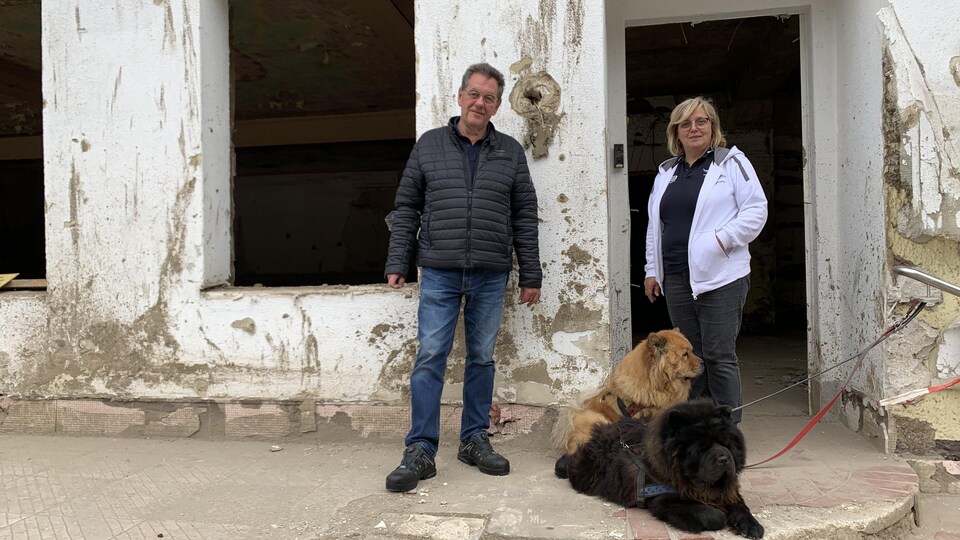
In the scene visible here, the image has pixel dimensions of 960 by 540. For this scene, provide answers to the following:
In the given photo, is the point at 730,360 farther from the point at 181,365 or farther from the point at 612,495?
the point at 181,365

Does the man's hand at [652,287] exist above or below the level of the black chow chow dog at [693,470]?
above

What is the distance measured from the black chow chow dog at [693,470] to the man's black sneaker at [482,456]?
2.58 feet

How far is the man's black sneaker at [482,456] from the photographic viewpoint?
3.32 m

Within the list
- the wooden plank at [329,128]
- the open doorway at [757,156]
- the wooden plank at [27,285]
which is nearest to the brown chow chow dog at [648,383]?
the wooden plank at [27,285]

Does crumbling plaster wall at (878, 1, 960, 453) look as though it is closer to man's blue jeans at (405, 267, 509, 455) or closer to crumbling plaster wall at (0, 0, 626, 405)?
crumbling plaster wall at (0, 0, 626, 405)

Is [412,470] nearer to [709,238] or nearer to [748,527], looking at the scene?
[748,527]

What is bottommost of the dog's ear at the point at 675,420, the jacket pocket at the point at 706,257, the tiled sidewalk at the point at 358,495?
the tiled sidewalk at the point at 358,495

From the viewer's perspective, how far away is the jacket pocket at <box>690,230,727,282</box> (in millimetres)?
3195

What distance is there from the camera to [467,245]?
3236mm

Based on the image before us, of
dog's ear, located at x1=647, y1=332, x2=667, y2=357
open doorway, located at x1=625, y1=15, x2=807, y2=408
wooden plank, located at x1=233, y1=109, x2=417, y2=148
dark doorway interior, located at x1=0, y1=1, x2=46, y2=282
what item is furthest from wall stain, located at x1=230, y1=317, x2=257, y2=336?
wooden plank, located at x1=233, y1=109, x2=417, y2=148

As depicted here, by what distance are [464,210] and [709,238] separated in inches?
50.9

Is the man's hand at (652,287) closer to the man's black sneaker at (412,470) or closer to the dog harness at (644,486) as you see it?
the dog harness at (644,486)

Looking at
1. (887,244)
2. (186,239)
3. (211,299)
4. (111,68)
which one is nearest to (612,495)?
(887,244)

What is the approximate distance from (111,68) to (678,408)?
4.24 m
